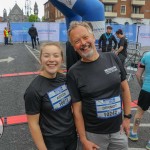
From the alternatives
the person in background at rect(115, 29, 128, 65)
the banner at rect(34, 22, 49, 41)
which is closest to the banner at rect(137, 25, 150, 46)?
the banner at rect(34, 22, 49, 41)

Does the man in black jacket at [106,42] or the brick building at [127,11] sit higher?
the brick building at [127,11]

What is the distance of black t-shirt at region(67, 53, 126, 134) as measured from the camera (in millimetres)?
2311

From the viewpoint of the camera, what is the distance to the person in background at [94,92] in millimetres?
2293

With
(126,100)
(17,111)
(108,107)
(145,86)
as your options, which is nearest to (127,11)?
(17,111)

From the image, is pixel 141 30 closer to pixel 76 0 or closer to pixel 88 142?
pixel 76 0

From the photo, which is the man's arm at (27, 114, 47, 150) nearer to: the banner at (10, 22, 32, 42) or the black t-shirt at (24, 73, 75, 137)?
the black t-shirt at (24, 73, 75, 137)

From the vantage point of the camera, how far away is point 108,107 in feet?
7.71

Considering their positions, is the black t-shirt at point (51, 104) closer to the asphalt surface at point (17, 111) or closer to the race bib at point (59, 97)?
the race bib at point (59, 97)

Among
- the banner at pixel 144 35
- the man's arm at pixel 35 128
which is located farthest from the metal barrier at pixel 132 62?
the banner at pixel 144 35

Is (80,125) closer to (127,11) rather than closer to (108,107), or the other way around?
(108,107)

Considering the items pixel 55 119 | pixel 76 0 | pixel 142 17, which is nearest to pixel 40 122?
pixel 55 119

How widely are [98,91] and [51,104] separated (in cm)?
43

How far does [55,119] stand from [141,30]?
23550 millimetres

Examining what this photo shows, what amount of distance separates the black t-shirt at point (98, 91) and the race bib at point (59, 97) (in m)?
0.05
